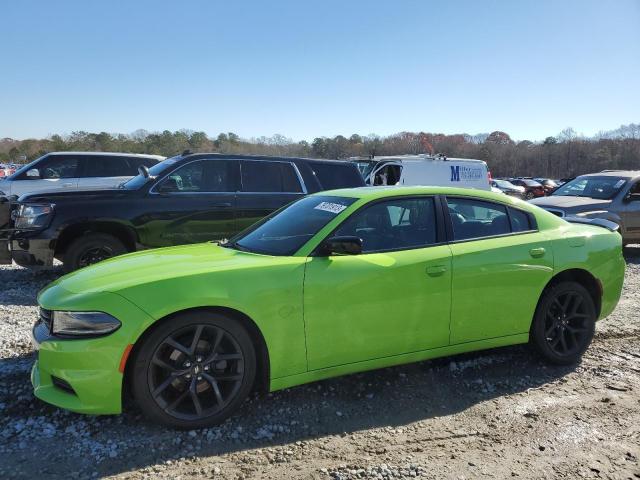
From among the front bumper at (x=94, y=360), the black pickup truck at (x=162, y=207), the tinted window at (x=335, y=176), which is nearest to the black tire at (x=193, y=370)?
the front bumper at (x=94, y=360)

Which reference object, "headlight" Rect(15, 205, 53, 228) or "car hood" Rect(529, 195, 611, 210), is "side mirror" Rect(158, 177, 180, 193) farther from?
"car hood" Rect(529, 195, 611, 210)

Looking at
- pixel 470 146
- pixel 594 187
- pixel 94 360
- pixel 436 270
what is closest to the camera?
pixel 94 360

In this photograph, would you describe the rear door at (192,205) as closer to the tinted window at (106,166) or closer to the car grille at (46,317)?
the car grille at (46,317)

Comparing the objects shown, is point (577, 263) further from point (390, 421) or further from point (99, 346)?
point (99, 346)

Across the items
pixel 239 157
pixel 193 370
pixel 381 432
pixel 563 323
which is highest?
pixel 239 157

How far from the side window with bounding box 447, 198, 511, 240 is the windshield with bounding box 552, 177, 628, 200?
287 inches

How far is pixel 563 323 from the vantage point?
4215mm

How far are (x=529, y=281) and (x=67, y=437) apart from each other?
11.6 ft

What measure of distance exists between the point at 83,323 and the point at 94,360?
0.77 feet

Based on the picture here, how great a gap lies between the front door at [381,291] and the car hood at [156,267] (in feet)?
1.25

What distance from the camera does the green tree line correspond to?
57188 mm

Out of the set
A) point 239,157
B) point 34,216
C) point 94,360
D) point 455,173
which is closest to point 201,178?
point 239,157

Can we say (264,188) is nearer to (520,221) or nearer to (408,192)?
(408,192)

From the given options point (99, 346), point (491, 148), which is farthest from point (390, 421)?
point (491, 148)
